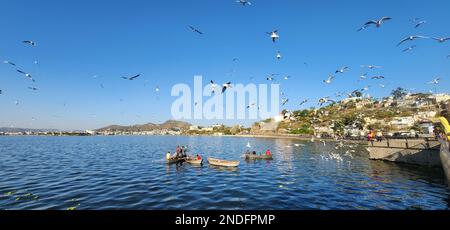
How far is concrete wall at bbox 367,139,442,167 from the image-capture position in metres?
41.8

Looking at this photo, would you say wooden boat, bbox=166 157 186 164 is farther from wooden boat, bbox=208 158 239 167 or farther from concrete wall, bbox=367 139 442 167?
concrete wall, bbox=367 139 442 167

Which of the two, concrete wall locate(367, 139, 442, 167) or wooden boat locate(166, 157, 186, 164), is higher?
concrete wall locate(367, 139, 442, 167)

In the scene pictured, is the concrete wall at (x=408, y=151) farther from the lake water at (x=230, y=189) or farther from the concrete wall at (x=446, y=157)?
the concrete wall at (x=446, y=157)

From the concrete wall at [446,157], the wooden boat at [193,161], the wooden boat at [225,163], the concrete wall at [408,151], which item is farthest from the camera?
the wooden boat at [193,161]

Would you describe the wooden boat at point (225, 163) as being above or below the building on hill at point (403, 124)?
below

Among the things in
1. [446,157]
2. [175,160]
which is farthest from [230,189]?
[446,157]

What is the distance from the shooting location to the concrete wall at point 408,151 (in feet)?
137

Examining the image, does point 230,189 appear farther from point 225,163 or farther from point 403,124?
point 403,124

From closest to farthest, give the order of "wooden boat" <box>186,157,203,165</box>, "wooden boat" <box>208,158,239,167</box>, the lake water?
1. the lake water
2. "wooden boat" <box>208,158,239,167</box>
3. "wooden boat" <box>186,157,203,165</box>

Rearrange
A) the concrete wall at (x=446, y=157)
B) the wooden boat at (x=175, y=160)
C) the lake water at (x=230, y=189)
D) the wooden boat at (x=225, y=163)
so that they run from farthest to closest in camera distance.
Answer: the wooden boat at (x=175, y=160)
the wooden boat at (x=225, y=163)
the concrete wall at (x=446, y=157)
the lake water at (x=230, y=189)

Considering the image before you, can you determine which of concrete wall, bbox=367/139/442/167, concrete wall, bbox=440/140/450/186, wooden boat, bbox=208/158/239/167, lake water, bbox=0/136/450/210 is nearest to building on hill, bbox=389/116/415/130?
concrete wall, bbox=367/139/442/167

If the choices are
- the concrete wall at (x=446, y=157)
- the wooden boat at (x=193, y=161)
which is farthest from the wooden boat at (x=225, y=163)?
the concrete wall at (x=446, y=157)

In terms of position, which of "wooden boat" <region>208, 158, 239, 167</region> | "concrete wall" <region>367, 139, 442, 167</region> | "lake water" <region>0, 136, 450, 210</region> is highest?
"concrete wall" <region>367, 139, 442, 167</region>
